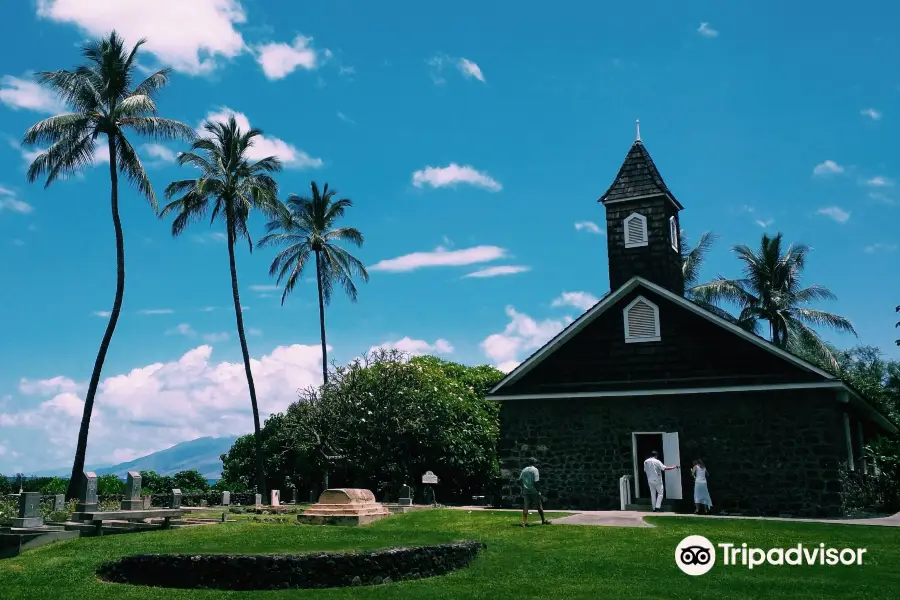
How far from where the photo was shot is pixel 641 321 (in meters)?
23.7

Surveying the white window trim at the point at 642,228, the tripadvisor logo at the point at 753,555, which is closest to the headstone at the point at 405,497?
the white window trim at the point at 642,228

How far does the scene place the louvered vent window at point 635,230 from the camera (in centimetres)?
2530

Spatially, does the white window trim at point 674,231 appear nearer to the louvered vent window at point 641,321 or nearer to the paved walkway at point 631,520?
the louvered vent window at point 641,321

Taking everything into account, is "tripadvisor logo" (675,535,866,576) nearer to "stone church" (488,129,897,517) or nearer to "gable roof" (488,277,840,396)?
"stone church" (488,129,897,517)

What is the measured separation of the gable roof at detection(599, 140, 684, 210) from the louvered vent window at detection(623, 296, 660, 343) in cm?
375

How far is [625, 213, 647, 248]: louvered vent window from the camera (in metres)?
25.3

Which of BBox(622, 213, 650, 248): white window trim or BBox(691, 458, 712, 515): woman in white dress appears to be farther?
BBox(622, 213, 650, 248): white window trim

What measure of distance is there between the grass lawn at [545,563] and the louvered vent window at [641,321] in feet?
18.6

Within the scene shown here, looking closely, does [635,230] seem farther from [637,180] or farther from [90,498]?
[90,498]

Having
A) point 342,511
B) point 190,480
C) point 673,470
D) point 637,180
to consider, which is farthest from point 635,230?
point 190,480

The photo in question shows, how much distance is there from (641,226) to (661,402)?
556 centimetres

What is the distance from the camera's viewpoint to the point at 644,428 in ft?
76.1

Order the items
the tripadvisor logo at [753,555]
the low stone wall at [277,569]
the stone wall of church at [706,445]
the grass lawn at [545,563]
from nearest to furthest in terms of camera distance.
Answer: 1. the grass lawn at [545,563]
2. the low stone wall at [277,569]
3. the tripadvisor logo at [753,555]
4. the stone wall of church at [706,445]

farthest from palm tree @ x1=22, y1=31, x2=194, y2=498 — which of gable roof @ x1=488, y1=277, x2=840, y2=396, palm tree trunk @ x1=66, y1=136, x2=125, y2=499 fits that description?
gable roof @ x1=488, y1=277, x2=840, y2=396
